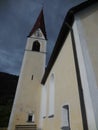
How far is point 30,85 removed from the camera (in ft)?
37.8

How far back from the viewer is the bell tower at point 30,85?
392 inches

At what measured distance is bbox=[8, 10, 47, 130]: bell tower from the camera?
9945 millimetres

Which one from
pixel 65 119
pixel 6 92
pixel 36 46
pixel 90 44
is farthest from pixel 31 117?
pixel 6 92

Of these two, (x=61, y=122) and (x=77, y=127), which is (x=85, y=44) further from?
(x=61, y=122)

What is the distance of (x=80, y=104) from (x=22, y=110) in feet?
27.6

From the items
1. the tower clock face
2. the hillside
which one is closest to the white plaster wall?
the tower clock face

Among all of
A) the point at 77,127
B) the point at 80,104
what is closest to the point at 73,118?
the point at 77,127

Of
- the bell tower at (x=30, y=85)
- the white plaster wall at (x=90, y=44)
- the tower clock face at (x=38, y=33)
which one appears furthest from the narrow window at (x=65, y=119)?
the tower clock face at (x=38, y=33)

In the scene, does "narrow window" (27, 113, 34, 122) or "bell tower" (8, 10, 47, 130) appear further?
"narrow window" (27, 113, 34, 122)

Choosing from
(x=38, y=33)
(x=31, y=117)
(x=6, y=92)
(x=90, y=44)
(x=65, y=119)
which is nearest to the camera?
(x=90, y=44)

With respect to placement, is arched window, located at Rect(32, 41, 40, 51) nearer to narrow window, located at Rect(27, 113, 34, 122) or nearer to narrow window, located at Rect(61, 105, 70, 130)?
narrow window, located at Rect(27, 113, 34, 122)

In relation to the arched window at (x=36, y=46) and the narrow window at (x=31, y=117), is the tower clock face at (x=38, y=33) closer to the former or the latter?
the arched window at (x=36, y=46)

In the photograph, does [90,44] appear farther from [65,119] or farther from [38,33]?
[38,33]

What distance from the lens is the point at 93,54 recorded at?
3.68 m
